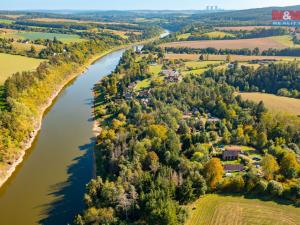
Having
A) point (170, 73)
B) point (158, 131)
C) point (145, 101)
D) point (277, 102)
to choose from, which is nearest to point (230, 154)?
point (158, 131)

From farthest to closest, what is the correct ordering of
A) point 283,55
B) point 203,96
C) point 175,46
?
point 175,46 → point 283,55 → point 203,96

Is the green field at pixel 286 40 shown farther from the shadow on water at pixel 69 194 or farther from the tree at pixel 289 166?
the shadow on water at pixel 69 194

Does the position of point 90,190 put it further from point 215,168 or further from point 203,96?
point 203,96

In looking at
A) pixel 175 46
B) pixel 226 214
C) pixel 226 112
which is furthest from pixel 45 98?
pixel 175 46

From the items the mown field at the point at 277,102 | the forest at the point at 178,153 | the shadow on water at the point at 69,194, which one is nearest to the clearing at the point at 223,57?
the mown field at the point at 277,102

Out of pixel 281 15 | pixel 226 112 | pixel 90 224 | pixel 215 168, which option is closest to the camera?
pixel 90 224

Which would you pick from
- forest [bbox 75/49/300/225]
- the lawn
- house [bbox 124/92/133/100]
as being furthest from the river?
the lawn

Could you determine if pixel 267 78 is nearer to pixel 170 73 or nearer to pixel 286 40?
pixel 170 73
